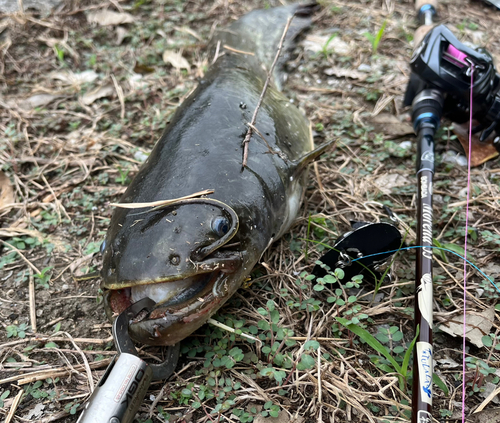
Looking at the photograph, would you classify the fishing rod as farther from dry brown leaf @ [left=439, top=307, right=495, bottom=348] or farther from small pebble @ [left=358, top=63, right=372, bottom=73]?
small pebble @ [left=358, top=63, right=372, bottom=73]

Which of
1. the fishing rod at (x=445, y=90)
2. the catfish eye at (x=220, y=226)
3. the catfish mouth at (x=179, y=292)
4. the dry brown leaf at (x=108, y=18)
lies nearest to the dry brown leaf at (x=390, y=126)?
the fishing rod at (x=445, y=90)

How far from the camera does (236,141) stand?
216 cm

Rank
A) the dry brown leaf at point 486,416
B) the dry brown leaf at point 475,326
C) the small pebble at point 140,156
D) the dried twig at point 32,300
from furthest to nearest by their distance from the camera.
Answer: the small pebble at point 140,156 → the dried twig at point 32,300 → the dry brown leaf at point 475,326 → the dry brown leaf at point 486,416

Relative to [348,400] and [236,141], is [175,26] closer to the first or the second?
[236,141]

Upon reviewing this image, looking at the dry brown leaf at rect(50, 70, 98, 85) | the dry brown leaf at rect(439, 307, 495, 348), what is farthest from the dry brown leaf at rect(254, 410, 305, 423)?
the dry brown leaf at rect(50, 70, 98, 85)

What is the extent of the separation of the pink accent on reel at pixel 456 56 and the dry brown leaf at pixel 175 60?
2258 mm

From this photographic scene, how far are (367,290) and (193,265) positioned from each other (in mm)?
955

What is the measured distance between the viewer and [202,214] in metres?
1.79

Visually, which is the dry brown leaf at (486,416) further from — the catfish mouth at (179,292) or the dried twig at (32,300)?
the dried twig at (32,300)

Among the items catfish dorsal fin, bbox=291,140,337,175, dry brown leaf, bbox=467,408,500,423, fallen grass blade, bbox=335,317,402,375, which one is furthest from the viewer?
catfish dorsal fin, bbox=291,140,337,175

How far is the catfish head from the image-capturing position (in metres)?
1.68

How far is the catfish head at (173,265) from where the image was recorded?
1.68 m

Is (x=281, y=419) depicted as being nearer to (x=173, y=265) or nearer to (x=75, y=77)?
(x=173, y=265)

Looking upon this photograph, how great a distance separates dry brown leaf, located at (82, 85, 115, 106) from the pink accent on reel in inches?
105
